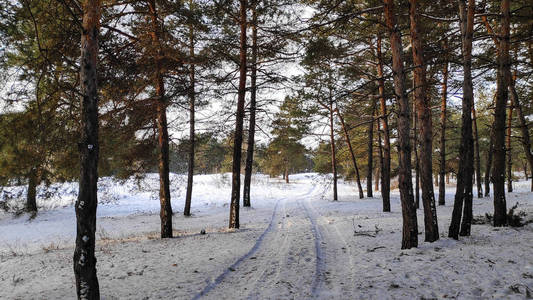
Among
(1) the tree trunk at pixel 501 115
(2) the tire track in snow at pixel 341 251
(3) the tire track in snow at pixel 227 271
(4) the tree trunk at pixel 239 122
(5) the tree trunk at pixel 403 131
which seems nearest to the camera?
(3) the tire track in snow at pixel 227 271

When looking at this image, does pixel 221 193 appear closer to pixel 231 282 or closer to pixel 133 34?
pixel 133 34

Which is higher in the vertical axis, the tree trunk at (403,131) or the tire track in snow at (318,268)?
the tree trunk at (403,131)

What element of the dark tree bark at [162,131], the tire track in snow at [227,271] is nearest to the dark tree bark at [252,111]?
the dark tree bark at [162,131]

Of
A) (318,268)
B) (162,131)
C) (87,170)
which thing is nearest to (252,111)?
(162,131)

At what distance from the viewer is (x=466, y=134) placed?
6852 millimetres

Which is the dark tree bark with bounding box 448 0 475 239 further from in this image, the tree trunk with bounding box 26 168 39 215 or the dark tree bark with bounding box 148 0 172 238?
the tree trunk with bounding box 26 168 39 215

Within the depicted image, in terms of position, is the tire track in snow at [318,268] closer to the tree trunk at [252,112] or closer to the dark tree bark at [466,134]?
the dark tree bark at [466,134]

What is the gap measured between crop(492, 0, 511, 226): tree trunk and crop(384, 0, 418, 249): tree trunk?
3481 mm

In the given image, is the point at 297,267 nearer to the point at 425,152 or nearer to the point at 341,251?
the point at 341,251

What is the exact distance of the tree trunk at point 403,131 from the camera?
20.7 ft

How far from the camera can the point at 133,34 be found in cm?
852

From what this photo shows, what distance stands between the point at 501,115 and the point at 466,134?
1.92 meters

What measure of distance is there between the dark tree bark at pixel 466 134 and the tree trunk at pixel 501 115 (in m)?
1.41

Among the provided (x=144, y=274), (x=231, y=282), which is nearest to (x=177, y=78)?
(x=144, y=274)
